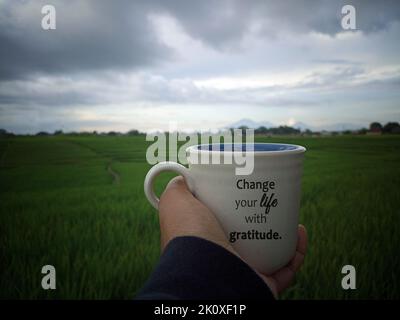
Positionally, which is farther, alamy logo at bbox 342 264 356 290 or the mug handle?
alamy logo at bbox 342 264 356 290

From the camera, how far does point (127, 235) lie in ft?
4.68

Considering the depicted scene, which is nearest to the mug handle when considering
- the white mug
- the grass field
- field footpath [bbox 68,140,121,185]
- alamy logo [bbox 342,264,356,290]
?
the white mug

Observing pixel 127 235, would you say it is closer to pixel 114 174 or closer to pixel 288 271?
pixel 288 271

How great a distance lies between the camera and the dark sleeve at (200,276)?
45cm

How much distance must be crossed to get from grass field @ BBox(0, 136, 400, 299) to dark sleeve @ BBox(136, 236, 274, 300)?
0.68 meters

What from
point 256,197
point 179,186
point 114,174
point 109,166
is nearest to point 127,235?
point 179,186

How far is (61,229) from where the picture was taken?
59.8 inches

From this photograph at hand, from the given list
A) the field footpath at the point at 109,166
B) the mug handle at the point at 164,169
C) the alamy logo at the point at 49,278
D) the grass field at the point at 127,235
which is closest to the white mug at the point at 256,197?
the mug handle at the point at 164,169

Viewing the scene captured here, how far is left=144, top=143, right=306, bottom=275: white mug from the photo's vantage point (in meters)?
0.56

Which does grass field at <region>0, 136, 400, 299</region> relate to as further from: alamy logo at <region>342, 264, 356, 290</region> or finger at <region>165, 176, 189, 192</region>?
finger at <region>165, 176, 189, 192</region>

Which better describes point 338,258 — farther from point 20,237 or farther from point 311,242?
point 20,237

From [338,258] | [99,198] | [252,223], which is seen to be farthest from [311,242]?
[99,198]
